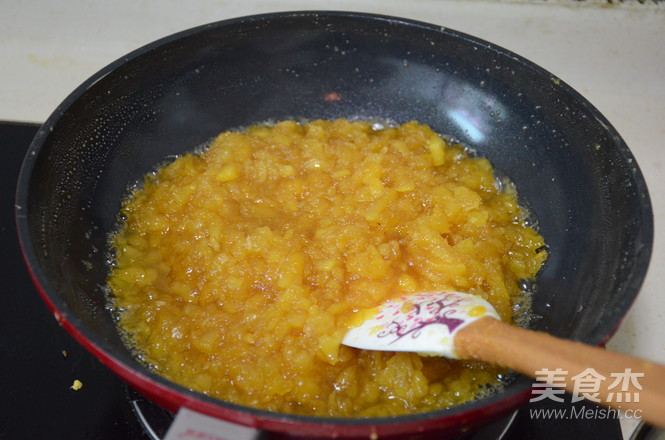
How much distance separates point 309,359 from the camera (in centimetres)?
118

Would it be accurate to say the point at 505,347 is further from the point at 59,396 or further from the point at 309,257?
the point at 59,396

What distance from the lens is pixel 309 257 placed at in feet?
4.51

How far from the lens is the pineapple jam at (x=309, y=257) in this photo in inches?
46.8

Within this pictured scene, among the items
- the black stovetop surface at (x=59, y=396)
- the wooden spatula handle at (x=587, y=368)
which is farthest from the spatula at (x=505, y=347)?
the black stovetop surface at (x=59, y=396)

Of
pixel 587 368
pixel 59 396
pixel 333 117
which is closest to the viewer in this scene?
pixel 587 368

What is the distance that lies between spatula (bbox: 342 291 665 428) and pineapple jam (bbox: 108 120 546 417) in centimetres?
7

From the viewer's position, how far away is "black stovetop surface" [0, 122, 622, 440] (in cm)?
122

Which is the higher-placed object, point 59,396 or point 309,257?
point 309,257

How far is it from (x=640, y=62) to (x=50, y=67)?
1975 millimetres

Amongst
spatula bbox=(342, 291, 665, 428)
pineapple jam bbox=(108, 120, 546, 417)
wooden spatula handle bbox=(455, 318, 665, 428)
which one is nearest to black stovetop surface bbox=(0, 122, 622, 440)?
pineapple jam bbox=(108, 120, 546, 417)

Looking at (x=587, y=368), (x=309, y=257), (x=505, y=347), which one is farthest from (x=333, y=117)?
(x=587, y=368)

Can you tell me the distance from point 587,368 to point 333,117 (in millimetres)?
1104

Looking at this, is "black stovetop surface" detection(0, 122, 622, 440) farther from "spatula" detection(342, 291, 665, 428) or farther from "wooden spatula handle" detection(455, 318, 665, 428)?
"wooden spatula handle" detection(455, 318, 665, 428)

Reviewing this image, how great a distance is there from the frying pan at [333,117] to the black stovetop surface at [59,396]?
142mm
